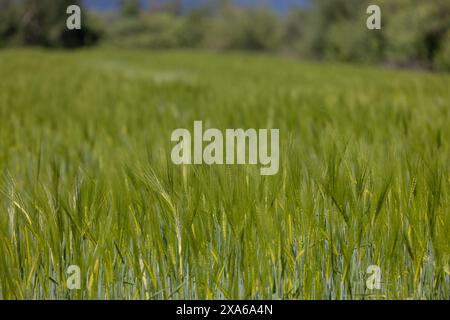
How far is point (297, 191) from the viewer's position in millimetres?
997

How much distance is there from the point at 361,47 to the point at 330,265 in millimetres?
23693

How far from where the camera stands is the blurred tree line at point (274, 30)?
1549cm

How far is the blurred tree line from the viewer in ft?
50.8

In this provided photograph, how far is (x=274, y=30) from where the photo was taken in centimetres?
4656

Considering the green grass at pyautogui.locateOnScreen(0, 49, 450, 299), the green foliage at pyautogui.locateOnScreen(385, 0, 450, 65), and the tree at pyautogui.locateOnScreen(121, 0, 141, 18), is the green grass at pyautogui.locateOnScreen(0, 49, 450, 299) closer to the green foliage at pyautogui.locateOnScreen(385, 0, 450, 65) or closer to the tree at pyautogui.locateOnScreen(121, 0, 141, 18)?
the green foliage at pyautogui.locateOnScreen(385, 0, 450, 65)

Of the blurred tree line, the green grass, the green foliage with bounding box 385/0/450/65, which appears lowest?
the green grass

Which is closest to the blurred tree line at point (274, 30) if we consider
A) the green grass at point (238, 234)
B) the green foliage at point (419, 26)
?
the green foliage at point (419, 26)

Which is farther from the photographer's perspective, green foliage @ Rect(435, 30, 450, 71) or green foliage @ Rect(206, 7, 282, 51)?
green foliage @ Rect(206, 7, 282, 51)

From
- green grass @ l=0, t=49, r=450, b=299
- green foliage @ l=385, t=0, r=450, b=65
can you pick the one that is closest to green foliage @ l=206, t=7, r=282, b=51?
green foliage @ l=385, t=0, r=450, b=65

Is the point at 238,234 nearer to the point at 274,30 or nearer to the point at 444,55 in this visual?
the point at 444,55

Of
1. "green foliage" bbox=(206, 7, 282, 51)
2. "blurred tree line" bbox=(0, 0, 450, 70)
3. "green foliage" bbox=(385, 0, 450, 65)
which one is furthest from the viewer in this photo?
"green foliage" bbox=(206, 7, 282, 51)

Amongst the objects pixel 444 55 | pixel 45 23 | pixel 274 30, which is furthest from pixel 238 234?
pixel 274 30

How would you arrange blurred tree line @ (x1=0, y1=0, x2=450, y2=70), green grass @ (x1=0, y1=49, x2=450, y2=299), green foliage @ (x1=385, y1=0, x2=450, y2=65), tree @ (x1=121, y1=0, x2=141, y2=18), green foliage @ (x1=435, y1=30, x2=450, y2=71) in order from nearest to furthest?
1. green grass @ (x1=0, y1=49, x2=450, y2=299)
2. green foliage @ (x1=385, y1=0, x2=450, y2=65)
3. green foliage @ (x1=435, y1=30, x2=450, y2=71)
4. blurred tree line @ (x1=0, y1=0, x2=450, y2=70)
5. tree @ (x1=121, y1=0, x2=141, y2=18)
